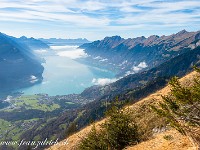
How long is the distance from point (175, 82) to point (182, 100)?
113cm

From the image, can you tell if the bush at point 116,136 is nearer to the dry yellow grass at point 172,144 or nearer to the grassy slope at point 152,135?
the grassy slope at point 152,135

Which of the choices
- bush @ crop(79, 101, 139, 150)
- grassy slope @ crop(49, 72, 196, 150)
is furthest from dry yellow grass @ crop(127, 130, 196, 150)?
bush @ crop(79, 101, 139, 150)

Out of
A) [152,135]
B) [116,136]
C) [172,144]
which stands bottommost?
[152,135]

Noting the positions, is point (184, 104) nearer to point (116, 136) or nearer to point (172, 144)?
point (172, 144)

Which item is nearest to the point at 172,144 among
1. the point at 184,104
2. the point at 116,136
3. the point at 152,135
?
the point at 184,104

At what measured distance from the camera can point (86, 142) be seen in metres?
30.0

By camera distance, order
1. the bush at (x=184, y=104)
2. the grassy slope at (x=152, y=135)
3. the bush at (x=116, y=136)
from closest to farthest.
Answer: the bush at (x=184, y=104)
the grassy slope at (x=152, y=135)
the bush at (x=116, y=136)

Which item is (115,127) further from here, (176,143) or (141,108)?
(141,108)

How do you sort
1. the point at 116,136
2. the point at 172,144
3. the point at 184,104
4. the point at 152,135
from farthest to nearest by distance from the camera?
the point at 152,135, the point at 116,136, the point at 172,144, the point at 184,104

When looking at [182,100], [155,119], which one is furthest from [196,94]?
[155,119]

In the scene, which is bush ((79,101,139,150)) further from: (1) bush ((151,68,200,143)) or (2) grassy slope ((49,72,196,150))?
(1) bush ((151,68,200,143))

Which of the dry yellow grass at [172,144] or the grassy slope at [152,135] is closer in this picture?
the dry yellow grass at [172,144]

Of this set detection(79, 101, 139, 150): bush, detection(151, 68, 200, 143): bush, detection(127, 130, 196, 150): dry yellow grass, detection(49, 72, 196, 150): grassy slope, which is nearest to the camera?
detection(151, 68, 200, 143): bush

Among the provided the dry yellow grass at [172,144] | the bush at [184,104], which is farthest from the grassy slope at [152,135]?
the bush at [184,104]
